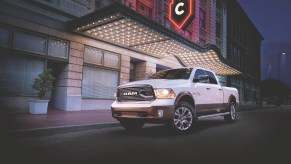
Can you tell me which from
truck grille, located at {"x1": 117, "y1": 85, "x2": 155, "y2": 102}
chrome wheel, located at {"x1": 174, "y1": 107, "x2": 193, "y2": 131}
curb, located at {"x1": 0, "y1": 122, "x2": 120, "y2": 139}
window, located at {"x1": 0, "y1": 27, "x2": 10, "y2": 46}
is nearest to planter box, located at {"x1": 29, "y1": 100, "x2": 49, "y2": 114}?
window, located at {"x1": 0, "y1": 27, "x2": 10, "y2": 46}

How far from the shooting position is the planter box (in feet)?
31.6

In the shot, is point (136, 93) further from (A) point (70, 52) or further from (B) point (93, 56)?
(B) point (93, 56)

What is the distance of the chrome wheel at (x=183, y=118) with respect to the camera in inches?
231

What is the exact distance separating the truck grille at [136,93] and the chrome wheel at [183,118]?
2.84 feet

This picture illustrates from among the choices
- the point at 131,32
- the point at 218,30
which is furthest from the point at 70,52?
the point at 218,30

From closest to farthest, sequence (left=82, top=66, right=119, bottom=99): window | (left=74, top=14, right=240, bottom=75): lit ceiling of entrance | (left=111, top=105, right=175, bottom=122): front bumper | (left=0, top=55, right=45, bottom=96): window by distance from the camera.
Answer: (left=111, top=105, right=175, bottom=122): front bumper → (left=0, top=55, right=45, bottom=96): window → (left=74, top=14, right=240, bottom=75): lit ceiling of entrance → (left=82, top=66, right=119, bottom=99): window

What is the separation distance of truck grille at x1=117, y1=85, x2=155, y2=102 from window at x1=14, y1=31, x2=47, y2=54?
678cm

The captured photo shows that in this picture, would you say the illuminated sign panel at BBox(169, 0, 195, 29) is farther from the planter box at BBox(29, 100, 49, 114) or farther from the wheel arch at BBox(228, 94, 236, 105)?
the planter box at BBox(29, 100, 49, 114)

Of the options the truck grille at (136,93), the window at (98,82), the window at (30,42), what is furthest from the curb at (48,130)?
the window at (98,82)

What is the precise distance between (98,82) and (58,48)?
3.29m

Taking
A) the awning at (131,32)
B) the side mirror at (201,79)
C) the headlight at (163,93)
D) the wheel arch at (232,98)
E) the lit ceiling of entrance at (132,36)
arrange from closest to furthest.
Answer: the headlight at (163,93), the side mirror at (201,79), the wheel arch at (232,98), the awning at (131,32), the lit ceiling of entrance at (132,36)

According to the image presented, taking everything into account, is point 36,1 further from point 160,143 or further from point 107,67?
point 160,143

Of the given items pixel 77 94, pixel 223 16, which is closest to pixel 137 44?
pixel 77 94

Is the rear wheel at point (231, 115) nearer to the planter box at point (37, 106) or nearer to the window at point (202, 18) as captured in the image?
the planter box at point (37, 106)
